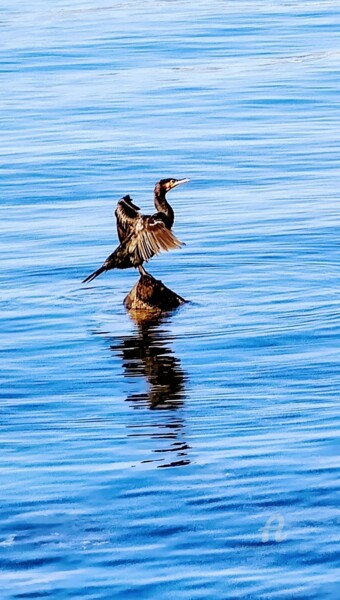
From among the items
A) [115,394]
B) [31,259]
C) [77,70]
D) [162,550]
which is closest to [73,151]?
[31,259]

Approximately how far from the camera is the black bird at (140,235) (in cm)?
1233

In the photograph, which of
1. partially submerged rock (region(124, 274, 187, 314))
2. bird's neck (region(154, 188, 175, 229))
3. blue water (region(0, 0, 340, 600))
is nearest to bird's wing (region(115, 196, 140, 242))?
bird's neck (region(154, 188, 175, 229))

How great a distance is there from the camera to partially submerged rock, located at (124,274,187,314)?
11961 millimetres

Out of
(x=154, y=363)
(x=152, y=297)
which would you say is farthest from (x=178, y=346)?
(x=152, y=297)

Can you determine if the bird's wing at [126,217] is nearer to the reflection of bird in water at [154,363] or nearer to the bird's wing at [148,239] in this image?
the bird's wing at [148,239]

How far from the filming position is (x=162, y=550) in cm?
700

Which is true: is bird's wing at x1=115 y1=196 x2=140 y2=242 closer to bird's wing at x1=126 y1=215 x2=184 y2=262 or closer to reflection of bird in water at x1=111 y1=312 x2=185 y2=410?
bird's wing at x1=126 y1=215 x2=184 y2=262

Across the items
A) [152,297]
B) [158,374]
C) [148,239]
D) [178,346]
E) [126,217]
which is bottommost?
[158,374]

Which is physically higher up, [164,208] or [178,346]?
[164,208]

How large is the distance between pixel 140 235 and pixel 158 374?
2.43 metres

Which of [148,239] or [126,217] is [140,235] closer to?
[148,239]

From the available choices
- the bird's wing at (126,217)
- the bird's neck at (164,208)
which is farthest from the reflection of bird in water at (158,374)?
the bird's neck at (164,208)

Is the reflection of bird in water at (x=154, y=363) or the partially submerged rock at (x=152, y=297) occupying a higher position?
the partially submerged rock at (x=152, y=297)

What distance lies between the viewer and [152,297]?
11.9 metres
